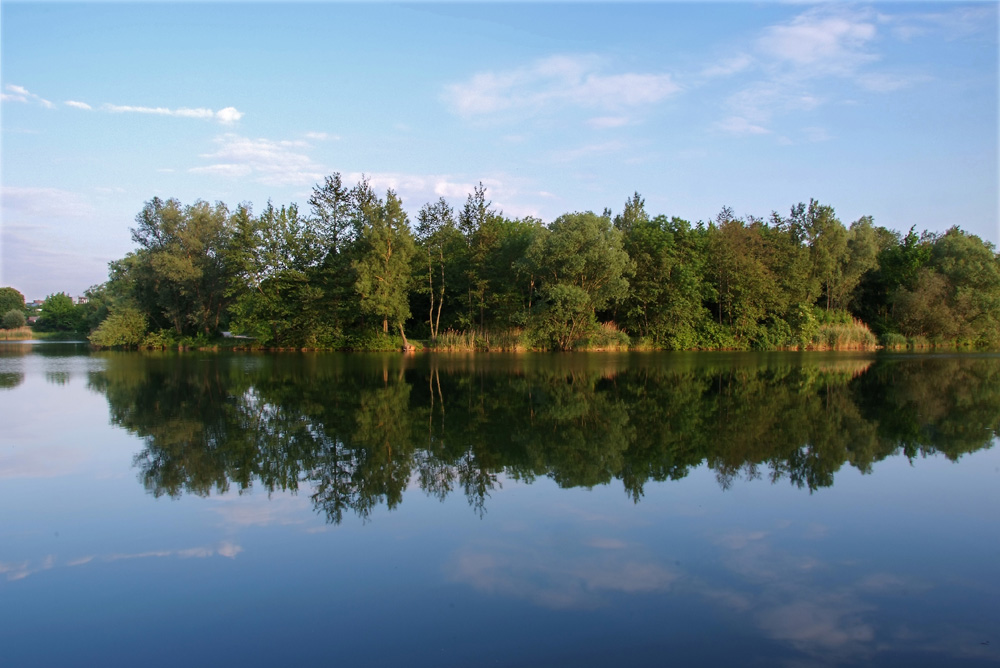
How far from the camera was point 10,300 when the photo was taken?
10212 centimetres

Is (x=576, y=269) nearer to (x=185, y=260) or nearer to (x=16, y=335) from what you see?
(x=185, y=260)

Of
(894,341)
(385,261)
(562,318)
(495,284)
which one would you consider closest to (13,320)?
(385,261)

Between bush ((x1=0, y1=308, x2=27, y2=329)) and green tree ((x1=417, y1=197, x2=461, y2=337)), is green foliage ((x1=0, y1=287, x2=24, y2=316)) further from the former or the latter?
green tree ((x1=417, y1=197, x2=461, y2=337))

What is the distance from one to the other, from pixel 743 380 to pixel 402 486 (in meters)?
15.1

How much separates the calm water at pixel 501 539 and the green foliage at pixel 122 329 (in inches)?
1346

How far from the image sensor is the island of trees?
3847 centimetres

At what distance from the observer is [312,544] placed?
5.70 metres

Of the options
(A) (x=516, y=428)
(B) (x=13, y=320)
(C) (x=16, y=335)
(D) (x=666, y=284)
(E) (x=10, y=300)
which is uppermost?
(E) (x=10, y=300)

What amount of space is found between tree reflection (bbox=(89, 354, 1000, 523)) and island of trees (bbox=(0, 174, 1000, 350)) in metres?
17.9

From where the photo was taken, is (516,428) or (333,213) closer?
(516,428)

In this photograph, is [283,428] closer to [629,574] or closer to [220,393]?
[220,393]

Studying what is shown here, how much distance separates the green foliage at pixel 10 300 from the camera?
327 feet

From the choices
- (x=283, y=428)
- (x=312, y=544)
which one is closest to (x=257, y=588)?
(x=312, y=544)

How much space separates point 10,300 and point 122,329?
79507mm
